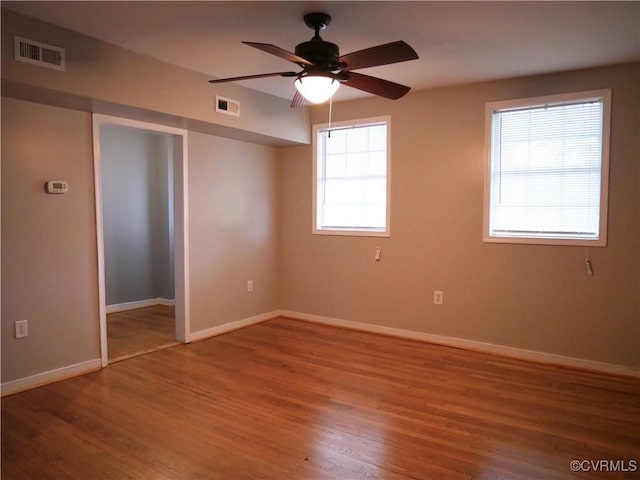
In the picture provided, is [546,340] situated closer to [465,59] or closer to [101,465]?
[465,59]

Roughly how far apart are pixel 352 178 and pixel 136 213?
301 centimetres

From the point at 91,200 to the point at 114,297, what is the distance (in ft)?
8.16

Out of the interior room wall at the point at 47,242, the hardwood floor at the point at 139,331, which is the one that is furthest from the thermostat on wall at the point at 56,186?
the hardwood floor at the point at 139,331

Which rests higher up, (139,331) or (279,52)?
(279,52)

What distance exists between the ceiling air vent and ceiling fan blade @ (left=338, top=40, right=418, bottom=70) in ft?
6.09

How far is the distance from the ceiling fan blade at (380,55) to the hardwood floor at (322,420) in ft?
7.00

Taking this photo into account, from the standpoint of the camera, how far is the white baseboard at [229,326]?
4285 mm

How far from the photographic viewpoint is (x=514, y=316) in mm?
3842

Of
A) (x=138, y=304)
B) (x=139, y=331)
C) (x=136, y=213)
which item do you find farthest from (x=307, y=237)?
(x=138, y=304)

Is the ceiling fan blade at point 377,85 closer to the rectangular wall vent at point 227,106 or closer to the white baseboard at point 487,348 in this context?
the rectangular wall vent at point 227,106

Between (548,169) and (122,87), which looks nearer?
(122,87)

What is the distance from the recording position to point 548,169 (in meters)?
3.67

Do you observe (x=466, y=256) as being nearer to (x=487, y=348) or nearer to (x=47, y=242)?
(x=487, y=348)

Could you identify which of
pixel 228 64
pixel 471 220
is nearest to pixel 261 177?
pixel 228 64
